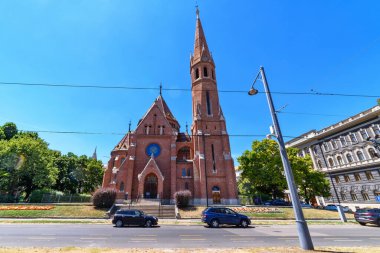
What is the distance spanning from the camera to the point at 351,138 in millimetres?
36312

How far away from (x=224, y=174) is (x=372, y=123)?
26557 millimetres

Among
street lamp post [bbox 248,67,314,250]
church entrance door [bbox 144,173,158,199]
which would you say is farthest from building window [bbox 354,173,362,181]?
street lamp post [bbox 248,67,314,250]

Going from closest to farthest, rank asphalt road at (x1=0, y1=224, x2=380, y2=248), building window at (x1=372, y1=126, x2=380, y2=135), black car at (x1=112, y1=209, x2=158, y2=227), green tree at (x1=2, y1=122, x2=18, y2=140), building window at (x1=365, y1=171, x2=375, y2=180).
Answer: asphalt road at (x1=0, y1=224, x2=380, y2=248) → black car at (x1=112, y1=209, x2=158, y2=227) → building window at (x1=372, y1=126, x2=380, y2=135) → building window at (x1=365, y1=171, x2=375, y2=180) → green tree at (x1=2, y1=122, x2=18, y2=140)

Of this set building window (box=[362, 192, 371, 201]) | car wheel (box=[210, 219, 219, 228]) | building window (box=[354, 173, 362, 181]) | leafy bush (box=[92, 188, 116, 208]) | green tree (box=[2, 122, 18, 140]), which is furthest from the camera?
green tree (box=[2, 122, 18, 140])

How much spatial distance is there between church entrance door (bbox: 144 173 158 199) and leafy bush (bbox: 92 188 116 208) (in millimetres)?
7571

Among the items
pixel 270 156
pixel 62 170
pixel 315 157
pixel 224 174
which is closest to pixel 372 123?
pixel 315 157

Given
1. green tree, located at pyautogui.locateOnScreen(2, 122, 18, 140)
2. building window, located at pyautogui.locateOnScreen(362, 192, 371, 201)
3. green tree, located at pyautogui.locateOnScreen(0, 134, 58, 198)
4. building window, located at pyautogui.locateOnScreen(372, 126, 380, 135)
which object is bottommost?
building window, located at pyautogui.locateOnScreen(362, 192, 371, 201)

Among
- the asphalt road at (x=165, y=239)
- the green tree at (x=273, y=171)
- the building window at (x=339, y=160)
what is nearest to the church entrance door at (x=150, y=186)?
the green tree at (x=273, y=171)

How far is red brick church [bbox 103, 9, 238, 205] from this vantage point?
3128 centimetres

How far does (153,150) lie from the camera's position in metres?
34.8

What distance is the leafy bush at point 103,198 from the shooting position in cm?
2395

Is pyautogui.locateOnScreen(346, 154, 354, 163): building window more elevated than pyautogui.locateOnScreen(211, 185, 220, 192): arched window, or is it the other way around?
pyautogui.locateOnScreen(346, 154, 354, 163): building window

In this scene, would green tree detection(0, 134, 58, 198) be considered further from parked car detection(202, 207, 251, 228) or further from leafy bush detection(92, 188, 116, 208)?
parked car detection(202, 207, 251, 228)

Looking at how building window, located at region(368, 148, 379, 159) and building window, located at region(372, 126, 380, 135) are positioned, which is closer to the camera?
building window, located at region(372, 126, 380, 135)
